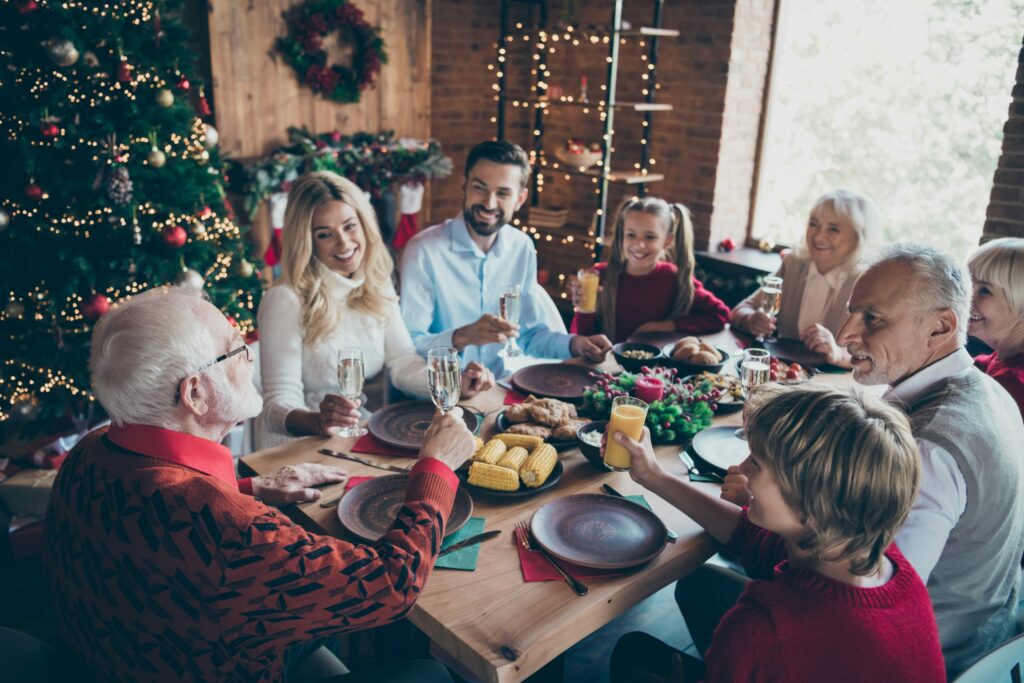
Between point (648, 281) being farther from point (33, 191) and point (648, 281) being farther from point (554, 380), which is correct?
point (33, 191)

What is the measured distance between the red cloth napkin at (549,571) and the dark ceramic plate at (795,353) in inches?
58.5

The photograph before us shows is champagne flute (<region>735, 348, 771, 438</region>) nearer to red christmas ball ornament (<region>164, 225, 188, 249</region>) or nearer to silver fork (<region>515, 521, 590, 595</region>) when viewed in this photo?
silver fork (<region>515, 521, 590, 595</region>)

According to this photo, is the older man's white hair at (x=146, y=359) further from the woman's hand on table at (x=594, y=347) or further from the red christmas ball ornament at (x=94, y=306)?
the red christmas ball ornament at (x=94, y=306)

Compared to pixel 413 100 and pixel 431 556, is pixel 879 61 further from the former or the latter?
pixel 431 556

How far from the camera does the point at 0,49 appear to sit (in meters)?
3.14

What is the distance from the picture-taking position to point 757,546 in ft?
5.19

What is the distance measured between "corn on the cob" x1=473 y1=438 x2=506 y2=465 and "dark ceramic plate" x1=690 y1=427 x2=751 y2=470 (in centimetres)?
52

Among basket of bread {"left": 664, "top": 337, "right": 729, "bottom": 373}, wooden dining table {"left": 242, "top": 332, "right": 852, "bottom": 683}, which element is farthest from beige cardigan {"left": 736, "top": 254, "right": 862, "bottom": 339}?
wooden dining table {"left": 242, "top": 332, "right": 852, "bottom": 683}

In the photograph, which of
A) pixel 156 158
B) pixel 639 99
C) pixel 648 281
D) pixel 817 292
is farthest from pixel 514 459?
pixel 639 99

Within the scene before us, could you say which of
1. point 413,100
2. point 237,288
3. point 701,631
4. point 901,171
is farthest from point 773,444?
point 413,100

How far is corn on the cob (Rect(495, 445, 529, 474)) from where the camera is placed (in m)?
1.75

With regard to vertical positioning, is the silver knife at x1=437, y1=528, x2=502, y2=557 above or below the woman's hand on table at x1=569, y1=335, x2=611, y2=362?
below

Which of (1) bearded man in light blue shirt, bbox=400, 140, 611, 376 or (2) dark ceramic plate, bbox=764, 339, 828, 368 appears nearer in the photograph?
(2) dark ceramic plate, bbox=764, 339, 828, 368

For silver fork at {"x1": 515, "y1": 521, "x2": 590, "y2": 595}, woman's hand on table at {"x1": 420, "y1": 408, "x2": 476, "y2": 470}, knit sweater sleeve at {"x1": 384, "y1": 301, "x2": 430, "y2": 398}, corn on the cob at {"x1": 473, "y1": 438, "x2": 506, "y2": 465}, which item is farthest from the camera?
knit sweater sleeve at {"x1": 384, "y1": 301, "x2": 430, "y2": 398}
